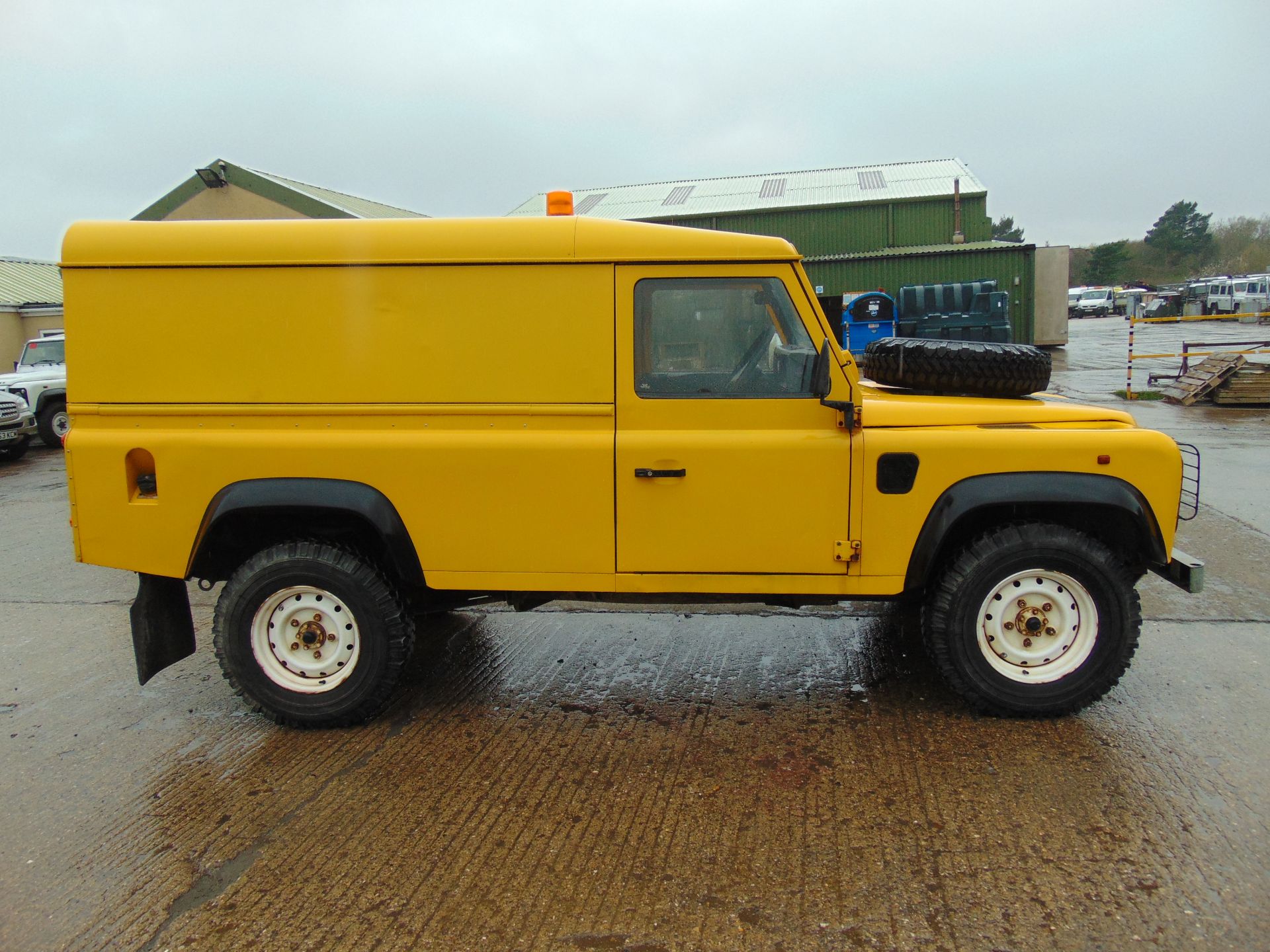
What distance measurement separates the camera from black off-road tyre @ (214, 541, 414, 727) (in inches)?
160

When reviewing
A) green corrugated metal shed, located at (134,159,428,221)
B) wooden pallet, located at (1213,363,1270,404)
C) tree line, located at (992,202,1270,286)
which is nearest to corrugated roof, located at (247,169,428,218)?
A: green corrugated metal shed, located at (134,159,428,221)

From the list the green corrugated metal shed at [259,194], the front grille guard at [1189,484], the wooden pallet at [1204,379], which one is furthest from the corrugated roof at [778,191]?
the front grille guard at [1189,484]

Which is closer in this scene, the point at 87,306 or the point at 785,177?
the point at 87,306

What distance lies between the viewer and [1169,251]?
70250 millimetres

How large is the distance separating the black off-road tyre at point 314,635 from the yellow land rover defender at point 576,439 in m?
0.02

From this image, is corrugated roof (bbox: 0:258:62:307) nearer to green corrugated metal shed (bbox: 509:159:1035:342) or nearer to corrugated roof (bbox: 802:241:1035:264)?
green corrugated metal shed (bbox: 509:159:1035:342)

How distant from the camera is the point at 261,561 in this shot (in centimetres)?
411

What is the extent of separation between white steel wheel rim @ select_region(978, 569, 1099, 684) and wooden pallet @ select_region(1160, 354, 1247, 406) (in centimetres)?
1303

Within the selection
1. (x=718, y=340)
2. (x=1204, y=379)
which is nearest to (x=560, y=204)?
(x=718, y=340)

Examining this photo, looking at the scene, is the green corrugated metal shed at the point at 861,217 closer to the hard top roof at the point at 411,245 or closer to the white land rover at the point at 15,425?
the white land rover at the point at 15,425

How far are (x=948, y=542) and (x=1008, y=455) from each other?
0.50m

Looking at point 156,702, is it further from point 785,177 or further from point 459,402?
point 785,177

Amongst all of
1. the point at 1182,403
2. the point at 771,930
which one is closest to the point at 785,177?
the point at 1182,403

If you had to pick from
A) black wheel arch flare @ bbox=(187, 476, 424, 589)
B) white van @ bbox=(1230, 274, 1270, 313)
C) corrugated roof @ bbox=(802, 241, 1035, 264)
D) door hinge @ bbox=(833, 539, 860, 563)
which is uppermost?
corrugated roof @ bbox=(802, 241, 1035, 264)
